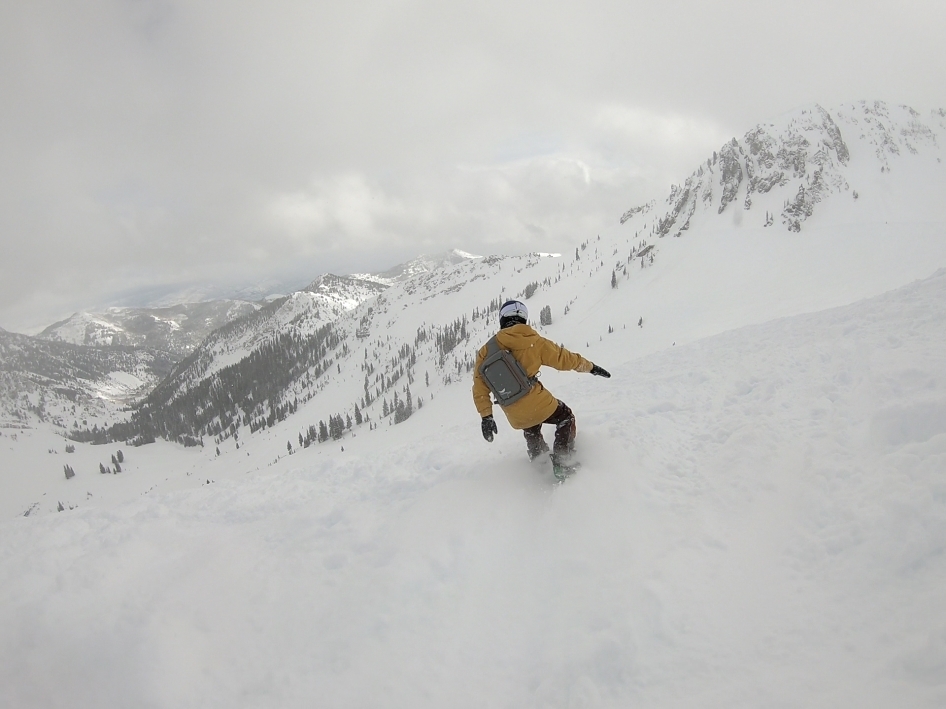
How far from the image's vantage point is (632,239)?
341 ft

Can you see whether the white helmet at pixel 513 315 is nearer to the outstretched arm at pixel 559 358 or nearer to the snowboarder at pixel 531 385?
the snowboarder at pixel 531 385

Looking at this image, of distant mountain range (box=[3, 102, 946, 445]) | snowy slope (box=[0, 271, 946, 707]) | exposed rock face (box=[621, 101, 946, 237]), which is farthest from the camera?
exposed rock face (box=[621, 101, 946, 237])

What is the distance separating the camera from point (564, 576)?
485cm

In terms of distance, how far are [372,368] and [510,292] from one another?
5640 cm

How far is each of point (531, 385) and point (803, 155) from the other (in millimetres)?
91291

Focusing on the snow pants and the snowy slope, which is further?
the snow pants

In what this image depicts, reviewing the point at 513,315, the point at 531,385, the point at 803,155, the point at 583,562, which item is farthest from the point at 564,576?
the point at 803,155

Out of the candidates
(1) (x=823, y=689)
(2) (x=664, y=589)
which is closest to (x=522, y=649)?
(2) (x=664, y=589)

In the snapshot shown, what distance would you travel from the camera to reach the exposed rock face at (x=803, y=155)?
6500 centimetres

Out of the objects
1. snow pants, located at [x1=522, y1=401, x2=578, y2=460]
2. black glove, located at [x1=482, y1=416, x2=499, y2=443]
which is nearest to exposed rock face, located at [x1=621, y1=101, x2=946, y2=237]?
snow pants, located at [x1=522, y1=401, x2=578, y2=460]

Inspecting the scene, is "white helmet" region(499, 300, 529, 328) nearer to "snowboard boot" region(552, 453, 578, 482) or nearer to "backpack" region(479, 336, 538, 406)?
"backpack" region(479, 336, 538, 406)

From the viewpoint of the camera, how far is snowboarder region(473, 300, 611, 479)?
614cm

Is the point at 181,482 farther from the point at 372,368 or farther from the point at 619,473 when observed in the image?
the point at 619,473

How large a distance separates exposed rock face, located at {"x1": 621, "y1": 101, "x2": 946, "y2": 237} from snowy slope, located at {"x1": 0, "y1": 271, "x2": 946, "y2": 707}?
72.2 m
